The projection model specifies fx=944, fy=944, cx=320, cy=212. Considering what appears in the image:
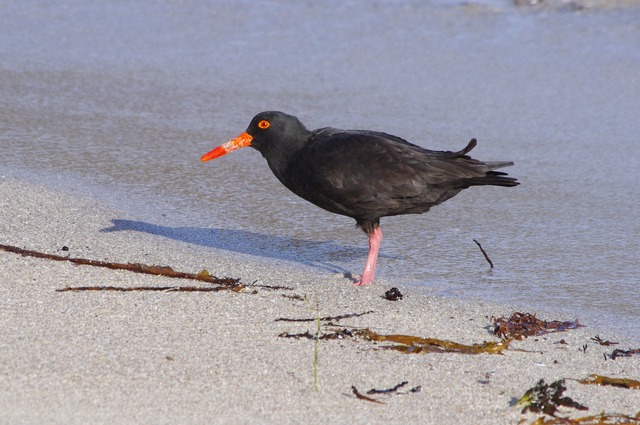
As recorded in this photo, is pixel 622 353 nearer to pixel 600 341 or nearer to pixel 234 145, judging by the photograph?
pixel 600 341

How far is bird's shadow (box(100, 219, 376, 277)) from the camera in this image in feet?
17.9

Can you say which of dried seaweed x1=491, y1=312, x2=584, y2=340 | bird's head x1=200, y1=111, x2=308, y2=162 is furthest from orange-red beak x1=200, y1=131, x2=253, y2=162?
dried seaweed x1=491, y1=312, x2=584, y2=340

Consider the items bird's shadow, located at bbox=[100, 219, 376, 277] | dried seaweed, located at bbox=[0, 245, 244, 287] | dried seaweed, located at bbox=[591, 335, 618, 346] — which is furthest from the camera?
bird's shadow, located at bbox=[100, 219, 376, 277]

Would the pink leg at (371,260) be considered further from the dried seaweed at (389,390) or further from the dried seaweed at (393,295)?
the dried seaweed at (389,390)

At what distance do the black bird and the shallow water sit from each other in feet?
1.25

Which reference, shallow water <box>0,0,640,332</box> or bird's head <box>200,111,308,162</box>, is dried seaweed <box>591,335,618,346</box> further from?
bird's head <box>200,111,308,162</box>

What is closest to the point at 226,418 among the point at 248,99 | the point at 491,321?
the point at 491,321

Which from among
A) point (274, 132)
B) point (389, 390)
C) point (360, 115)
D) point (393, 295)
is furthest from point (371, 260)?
point (360, 115)

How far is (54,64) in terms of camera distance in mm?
8898

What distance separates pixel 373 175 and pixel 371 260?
0.46m

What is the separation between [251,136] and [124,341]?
1994mm

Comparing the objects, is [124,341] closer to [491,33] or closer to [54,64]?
[54,64]

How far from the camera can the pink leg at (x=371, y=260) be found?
5.02 meters

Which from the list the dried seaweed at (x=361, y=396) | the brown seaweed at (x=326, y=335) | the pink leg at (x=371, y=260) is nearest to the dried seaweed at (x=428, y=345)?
the brown seaweed at (x=326, y=335)
